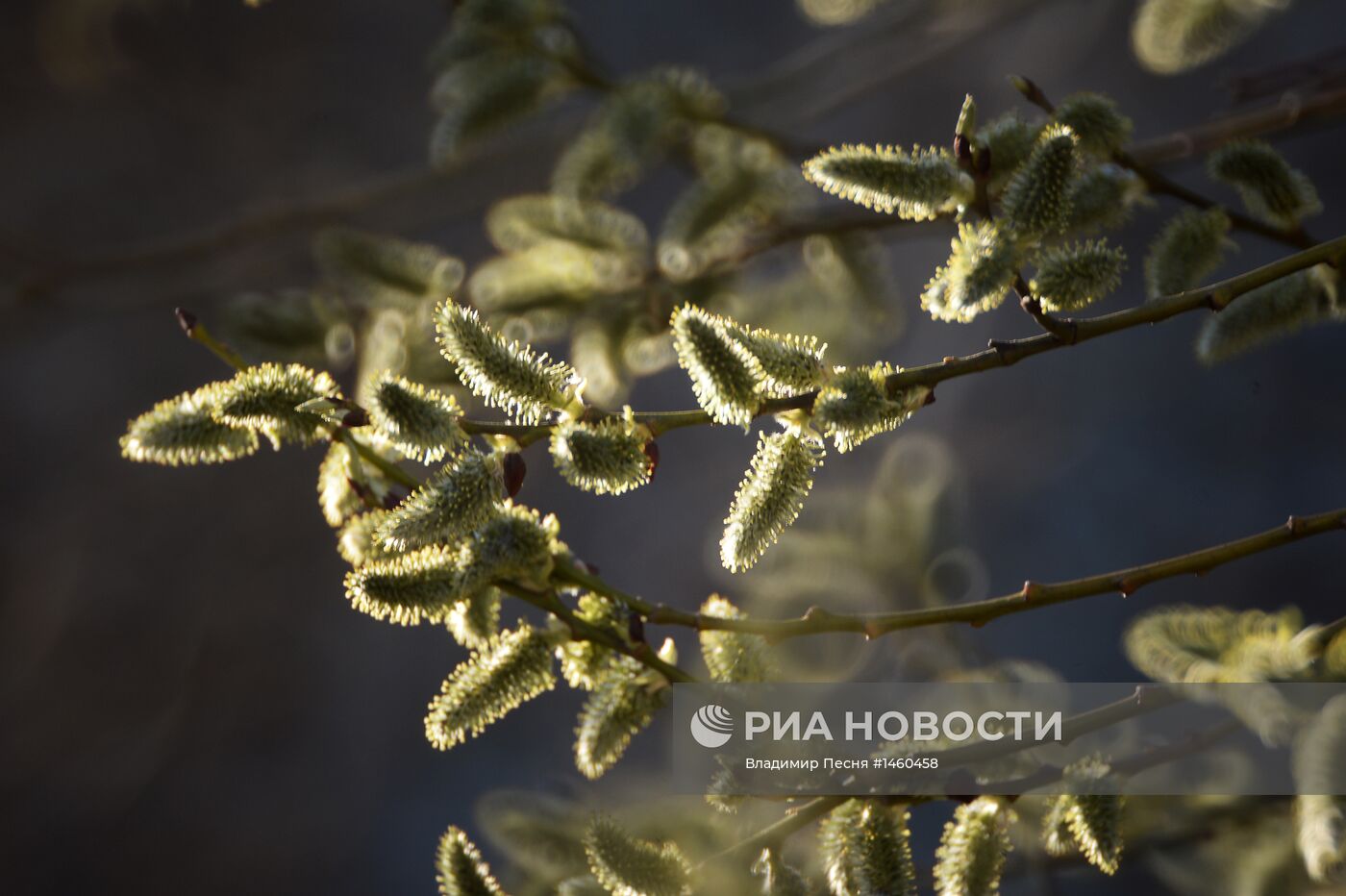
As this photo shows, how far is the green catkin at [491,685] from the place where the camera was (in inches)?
20.1

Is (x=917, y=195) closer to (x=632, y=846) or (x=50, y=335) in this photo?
(x=632, y=846)

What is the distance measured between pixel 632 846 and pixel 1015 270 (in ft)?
1.08

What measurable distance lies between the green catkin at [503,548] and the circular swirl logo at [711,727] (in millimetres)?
129

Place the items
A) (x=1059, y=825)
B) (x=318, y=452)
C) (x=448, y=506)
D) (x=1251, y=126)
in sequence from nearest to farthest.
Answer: (x=448, y=506) → (x=1059, y=825) → (x=1251, y=126) → (x=318, y=452)

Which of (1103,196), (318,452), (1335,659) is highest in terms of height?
(318,452)

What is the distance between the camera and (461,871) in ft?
1.72

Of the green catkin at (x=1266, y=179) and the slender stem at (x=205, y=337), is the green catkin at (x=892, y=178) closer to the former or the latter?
the green catkin at (x=1266, y=179)

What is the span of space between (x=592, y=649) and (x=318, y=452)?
4.14 feet

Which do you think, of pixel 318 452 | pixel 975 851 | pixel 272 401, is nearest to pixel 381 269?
pixel 272 401

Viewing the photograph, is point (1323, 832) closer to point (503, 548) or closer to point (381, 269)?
point (503, 548)

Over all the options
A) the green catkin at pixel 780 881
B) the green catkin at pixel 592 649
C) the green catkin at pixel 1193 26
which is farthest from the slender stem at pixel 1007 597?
the green catkin at pixel 1193 26

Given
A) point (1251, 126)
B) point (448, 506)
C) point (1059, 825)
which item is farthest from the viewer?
point (1251, 126)

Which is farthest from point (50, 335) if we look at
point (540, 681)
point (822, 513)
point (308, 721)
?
point (540, 681)

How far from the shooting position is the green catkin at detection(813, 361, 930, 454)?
0.45 metres
